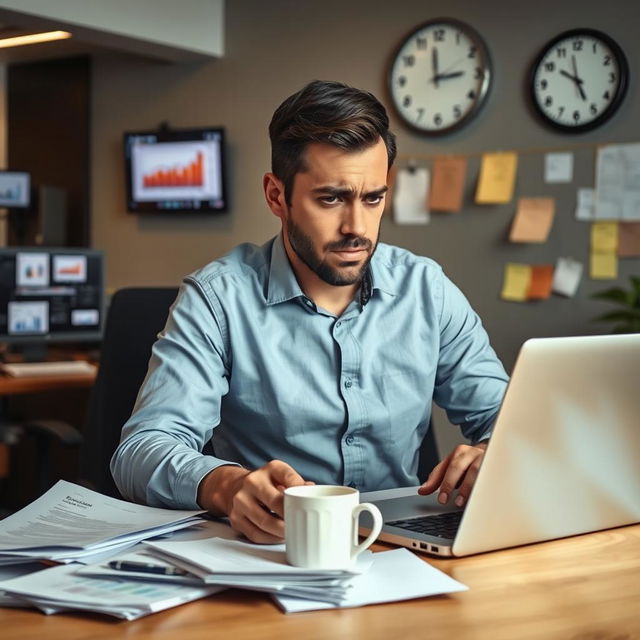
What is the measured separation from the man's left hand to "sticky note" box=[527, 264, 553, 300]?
8.47ft

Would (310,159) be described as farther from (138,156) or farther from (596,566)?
(138,156)

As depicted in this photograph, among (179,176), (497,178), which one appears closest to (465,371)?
(497,178)

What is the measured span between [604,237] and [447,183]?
71 centimetres

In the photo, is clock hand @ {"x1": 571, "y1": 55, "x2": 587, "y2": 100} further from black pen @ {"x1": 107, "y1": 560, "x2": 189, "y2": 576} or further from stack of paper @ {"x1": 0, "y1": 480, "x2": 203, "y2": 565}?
black pen @ {"x1": 107, "y1": 560, "x2": 189, "y2": 576}

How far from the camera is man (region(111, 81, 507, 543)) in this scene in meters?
1.50

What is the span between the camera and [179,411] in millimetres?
1400

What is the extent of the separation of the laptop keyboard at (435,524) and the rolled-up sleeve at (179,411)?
0.77ft

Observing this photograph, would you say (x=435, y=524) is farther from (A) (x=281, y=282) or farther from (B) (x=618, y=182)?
(B) (x=618, y=182)

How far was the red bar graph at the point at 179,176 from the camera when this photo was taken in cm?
486

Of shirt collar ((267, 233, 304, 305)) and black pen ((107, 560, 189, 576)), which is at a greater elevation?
shirt collar ((267, 233, 304, 305))

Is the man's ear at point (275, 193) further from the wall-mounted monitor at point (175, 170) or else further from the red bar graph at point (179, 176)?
the red bar graph at point (179, 176)

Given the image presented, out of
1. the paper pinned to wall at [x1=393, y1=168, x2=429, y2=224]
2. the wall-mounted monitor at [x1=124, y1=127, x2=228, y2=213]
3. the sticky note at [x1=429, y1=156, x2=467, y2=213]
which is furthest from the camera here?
the wall-mounted monitor at [x1=124, y1=127, x2=228, y2=213]

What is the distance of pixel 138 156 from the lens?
16.6 feet

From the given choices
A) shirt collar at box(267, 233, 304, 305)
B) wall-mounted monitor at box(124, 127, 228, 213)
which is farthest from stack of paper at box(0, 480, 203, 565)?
wall-mounted monitor at box(124, 127, 228, 213)
